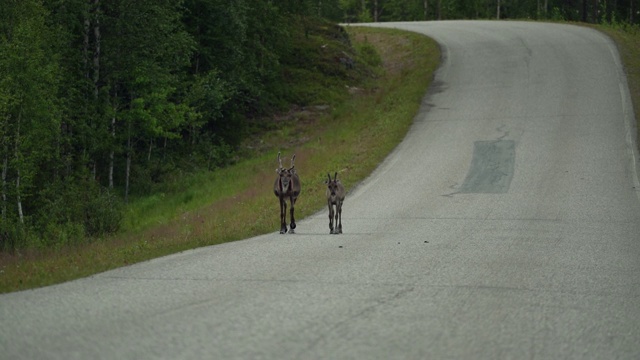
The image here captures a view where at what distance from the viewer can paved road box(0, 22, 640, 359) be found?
6.93 m

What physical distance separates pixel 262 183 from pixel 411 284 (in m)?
16.0

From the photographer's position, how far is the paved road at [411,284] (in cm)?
693

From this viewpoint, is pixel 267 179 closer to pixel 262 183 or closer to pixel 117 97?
pixel 262 183

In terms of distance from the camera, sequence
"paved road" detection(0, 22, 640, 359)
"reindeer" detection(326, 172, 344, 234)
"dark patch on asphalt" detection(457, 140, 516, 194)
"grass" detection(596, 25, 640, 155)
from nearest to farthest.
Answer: "paved road" detection(0, 22, 640, 359)
"reindeer" detection(326, 172, 344, 234)
"dark patch on asphalt" detection(457, 140, 516, 194)
"grass" detection(596, 25, 640, 155)

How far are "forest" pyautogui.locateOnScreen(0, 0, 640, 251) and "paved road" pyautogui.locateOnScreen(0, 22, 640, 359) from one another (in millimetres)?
9825

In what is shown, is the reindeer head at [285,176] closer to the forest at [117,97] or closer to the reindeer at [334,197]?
the reindeer at [334,197]

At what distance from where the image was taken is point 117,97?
29828 mm

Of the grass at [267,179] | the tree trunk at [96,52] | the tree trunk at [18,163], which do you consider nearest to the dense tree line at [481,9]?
the grass at [267,179]

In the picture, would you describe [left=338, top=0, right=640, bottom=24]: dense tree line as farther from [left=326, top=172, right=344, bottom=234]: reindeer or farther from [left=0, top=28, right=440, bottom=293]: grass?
[left=326, top=172, right=344, bottom=234]: reindeer

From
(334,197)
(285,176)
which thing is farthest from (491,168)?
(285,176)

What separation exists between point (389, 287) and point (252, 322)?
2.54 m

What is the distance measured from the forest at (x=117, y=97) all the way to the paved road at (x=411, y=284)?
9.82m

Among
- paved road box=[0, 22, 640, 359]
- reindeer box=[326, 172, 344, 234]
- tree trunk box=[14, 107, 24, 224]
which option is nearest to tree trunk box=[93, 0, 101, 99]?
tree trunk box=[14, 107, 24, 224]

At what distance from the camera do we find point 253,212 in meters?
19.8
